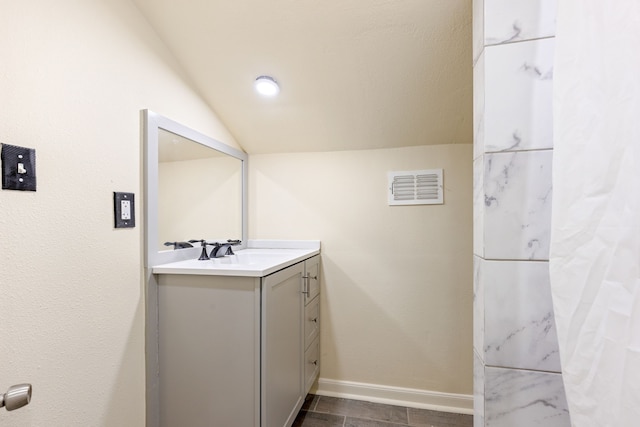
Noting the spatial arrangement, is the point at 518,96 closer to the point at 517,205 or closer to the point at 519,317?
the point at 517,205

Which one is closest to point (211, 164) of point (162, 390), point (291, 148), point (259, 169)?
point (259, 169)

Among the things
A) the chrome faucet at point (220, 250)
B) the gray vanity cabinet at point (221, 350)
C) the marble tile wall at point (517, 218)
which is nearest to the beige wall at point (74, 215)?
the gray vanity cabinet at point (221, 350)

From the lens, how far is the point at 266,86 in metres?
1.57

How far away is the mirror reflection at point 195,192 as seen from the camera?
1.39 m

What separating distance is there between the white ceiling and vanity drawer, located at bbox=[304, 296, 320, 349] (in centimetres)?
110

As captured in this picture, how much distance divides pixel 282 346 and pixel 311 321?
48 centimetres

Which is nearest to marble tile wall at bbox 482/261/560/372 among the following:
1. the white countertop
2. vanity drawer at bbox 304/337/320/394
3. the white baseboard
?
the white countertop

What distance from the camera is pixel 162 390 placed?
1.29m

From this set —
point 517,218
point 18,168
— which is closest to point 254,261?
point 18,168

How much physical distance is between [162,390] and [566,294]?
1.53m

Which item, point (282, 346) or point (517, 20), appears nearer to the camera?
point (517, 20)

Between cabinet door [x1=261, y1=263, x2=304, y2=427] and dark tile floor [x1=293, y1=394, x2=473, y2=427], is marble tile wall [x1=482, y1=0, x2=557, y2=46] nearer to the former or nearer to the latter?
cabinet door [x1=261, y1=263, x2=304, y2=427]

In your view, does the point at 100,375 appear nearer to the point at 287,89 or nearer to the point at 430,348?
the point at 287,89

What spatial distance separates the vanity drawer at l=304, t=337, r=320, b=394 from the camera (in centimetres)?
171
